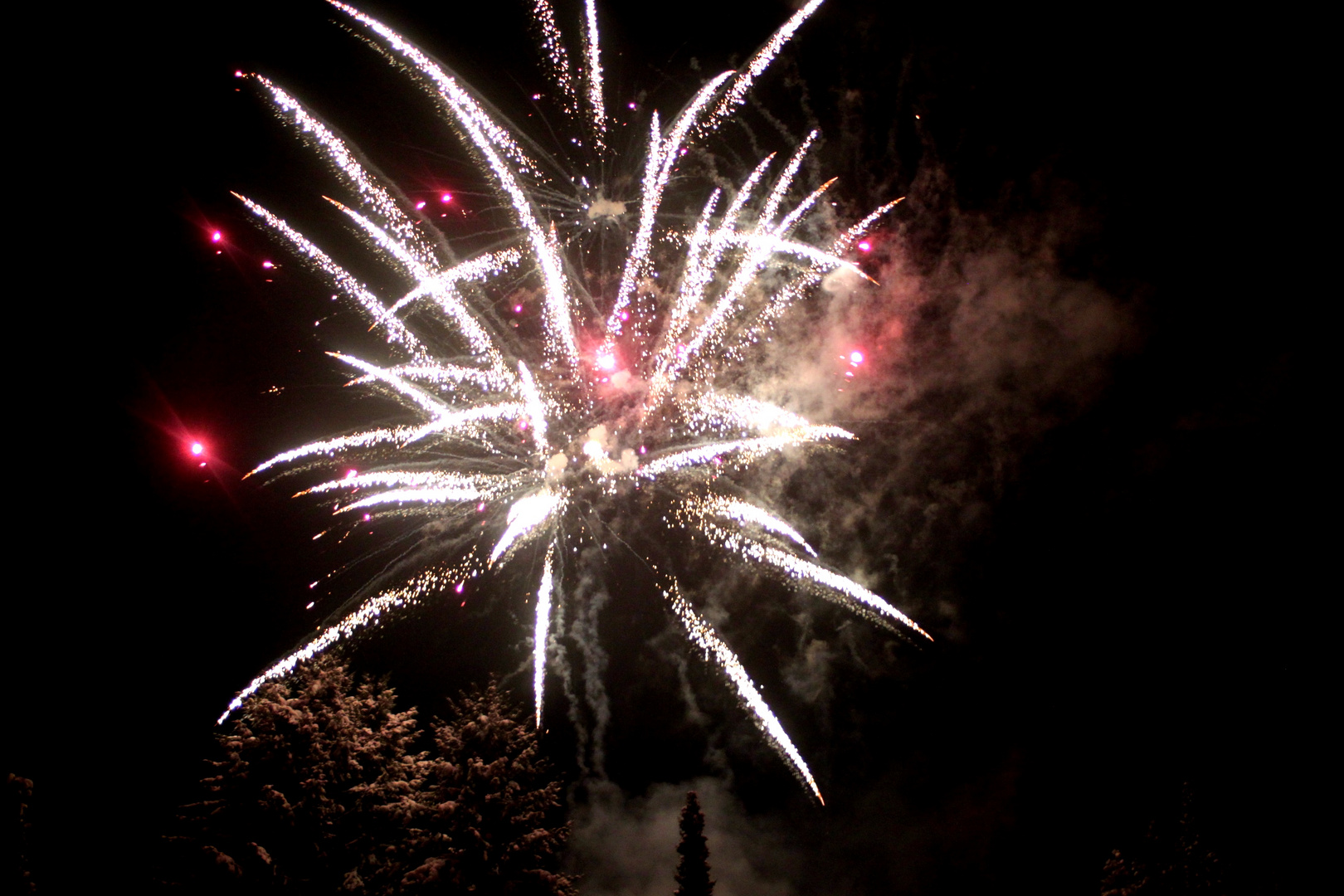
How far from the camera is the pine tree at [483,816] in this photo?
13906 mm

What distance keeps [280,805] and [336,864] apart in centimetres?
143

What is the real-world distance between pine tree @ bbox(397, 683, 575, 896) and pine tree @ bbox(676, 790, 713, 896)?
30.5 feet

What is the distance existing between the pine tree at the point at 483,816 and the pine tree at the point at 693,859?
930 cm

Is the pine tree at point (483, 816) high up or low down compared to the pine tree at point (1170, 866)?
up

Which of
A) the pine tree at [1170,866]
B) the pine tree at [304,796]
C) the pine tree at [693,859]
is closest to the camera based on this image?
the pine tree at [304,796]

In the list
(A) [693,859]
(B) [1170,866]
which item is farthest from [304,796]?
(B) [1170,866]

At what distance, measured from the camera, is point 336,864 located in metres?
13.1

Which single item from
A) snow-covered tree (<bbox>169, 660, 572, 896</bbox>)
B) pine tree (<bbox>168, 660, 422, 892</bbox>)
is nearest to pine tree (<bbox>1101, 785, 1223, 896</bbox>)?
snow-covered tree (<bbox>169, 660, 572, 896</bbox>)

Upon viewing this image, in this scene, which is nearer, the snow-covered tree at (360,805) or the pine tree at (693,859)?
the snow-covered tree at (360,805)

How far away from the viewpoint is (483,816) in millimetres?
14648

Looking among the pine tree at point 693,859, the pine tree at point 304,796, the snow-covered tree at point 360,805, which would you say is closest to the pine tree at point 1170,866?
the pine tree at point 693,859

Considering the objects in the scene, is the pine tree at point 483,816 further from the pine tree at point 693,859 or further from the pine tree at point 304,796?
the pine tree at point 693,859

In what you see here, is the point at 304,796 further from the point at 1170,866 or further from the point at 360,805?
the point at 1170,866

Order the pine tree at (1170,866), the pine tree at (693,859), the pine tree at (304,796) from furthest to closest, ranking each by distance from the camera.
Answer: the pine tree at (693,859)
the pine tree at (1170,866)
the pine tree at (304,796)
